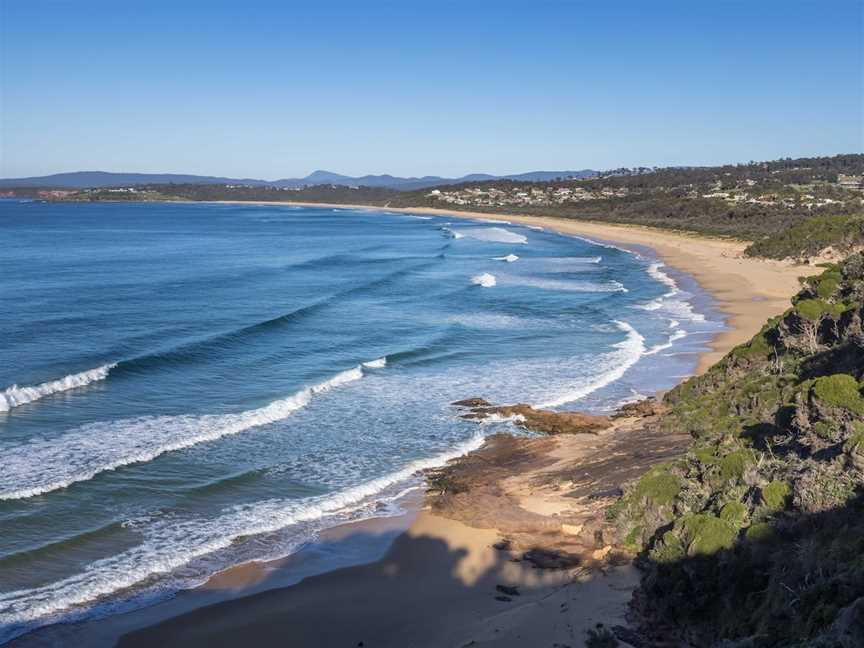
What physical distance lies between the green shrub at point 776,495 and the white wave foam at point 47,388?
18.2 metres

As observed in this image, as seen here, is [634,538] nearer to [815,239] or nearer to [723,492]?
[723,492]

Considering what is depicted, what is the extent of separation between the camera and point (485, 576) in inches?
476

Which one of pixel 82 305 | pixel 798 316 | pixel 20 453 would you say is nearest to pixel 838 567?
pixel 798 316

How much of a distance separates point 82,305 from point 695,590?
32997 millimetres

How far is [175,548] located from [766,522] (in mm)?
9008

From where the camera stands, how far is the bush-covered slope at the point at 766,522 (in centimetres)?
759

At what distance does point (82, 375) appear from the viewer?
23.8m

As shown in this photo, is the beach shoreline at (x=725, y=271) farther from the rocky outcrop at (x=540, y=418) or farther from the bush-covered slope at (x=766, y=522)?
the bush-covered slope at (x=766, y=522)

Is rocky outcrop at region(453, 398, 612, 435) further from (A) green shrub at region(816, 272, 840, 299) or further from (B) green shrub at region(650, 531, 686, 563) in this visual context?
(B) green shrub at region(650, 531, 686, 563)

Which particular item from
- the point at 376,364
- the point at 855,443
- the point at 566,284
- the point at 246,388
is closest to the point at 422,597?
the point at 855,443

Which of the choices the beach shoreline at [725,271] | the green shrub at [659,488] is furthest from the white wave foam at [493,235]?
the green shrub at [659,488]

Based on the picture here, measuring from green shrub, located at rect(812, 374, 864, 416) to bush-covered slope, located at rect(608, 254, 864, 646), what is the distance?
0.06 ft

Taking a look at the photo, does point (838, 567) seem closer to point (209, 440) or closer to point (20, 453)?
point (209, 440)

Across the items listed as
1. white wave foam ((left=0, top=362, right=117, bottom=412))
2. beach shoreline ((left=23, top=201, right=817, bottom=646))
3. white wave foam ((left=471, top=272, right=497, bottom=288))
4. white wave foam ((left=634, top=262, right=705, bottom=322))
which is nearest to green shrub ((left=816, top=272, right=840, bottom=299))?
beach shoreline ((left=23, top=201, right=817, bottom=646))
